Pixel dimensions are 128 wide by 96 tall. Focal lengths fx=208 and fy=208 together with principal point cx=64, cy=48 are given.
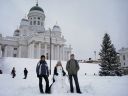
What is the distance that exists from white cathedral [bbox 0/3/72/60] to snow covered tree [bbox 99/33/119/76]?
31673 mm

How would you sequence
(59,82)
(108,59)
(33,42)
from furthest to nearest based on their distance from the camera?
(33,42), (108,59), (59,82)

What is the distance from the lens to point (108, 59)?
117 feet

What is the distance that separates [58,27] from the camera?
8362 centimetres

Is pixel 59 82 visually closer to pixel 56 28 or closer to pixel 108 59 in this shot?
pixel 108 59

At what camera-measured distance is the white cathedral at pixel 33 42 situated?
69188 millimetres

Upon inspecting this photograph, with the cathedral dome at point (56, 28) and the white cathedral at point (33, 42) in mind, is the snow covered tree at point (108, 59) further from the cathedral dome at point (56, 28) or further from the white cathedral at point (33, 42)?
the cathedral dome at point (56, 28)

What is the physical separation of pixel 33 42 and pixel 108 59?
36.6 metres

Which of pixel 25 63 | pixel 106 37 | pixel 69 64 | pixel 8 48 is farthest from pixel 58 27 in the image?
pixel 69 64

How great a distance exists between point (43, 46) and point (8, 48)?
39.4ft

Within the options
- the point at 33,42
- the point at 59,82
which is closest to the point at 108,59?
the point at 59,82

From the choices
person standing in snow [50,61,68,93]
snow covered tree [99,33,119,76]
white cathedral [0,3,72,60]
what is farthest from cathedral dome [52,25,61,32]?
person standing in snow [50,61,68,93]

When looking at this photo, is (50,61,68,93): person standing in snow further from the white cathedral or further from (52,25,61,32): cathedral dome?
(52,25,61,32): cathedral dome

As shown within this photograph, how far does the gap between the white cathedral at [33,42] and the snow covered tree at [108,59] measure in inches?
1247

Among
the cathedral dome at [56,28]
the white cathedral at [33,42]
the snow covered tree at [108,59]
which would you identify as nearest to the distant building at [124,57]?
the white cathedral at [33,42]
